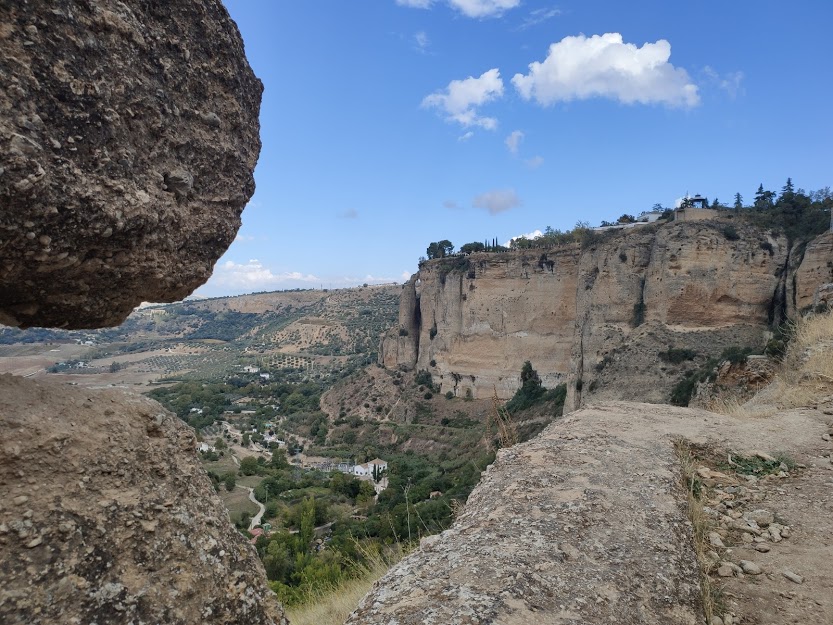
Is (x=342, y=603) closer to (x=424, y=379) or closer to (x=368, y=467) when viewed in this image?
(x=368, y=467)

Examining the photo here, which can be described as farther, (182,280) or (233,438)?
(233,438)

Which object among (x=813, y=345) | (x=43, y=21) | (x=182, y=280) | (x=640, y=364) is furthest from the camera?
(x=640, y=364)

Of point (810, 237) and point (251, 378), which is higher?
point (810, 237)

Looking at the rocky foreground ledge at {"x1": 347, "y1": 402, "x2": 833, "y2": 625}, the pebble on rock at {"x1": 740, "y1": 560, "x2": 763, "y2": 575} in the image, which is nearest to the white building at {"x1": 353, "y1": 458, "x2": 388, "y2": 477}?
the rocky foreground ledge at {"x1": 347, "y1": 402, "x2": 833, "y2": 625}

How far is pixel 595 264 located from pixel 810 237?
392 inches

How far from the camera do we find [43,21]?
1.53 metres

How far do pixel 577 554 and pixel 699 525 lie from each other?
4.26 ft

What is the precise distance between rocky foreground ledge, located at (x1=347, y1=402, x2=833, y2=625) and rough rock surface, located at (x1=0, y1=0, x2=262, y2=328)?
2.15 metres

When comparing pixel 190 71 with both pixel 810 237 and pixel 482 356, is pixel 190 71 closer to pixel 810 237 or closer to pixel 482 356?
pixel 810 237

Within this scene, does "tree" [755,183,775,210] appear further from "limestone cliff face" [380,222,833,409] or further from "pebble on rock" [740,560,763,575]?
"pebble on rock" [740,560,763,575]

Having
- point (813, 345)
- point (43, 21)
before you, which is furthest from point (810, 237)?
point (43, 21)

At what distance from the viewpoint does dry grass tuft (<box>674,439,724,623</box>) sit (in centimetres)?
295

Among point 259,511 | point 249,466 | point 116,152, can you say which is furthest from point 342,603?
point 249,466

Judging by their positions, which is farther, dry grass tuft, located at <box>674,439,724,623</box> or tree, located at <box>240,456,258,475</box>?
tree, located at <box>240,456,258,475</box>
